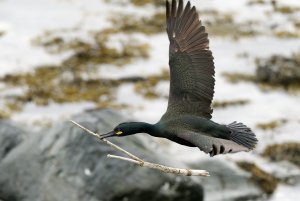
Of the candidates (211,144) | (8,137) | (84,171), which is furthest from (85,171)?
(211,144)

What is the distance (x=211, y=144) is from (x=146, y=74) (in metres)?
15.0

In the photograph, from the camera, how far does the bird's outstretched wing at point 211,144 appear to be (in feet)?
21.1

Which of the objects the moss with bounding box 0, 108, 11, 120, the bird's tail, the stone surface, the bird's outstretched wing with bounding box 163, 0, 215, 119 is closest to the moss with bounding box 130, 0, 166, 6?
the moss with bounding box 0, 108, 11, 120

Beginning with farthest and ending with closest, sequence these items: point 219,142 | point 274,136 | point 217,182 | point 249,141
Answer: point 274,136 < point 217,182 < point 249,141 < point 219,142

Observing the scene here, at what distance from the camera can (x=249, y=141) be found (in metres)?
7.48

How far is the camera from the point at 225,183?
14.0 m

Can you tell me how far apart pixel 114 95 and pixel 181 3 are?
1216 cm

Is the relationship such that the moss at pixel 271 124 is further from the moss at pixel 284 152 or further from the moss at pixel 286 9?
the moss at pixel 286 9

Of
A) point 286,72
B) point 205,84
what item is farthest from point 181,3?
point 286,72

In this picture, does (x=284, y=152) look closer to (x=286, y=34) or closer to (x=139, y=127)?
(x=286, y=34)

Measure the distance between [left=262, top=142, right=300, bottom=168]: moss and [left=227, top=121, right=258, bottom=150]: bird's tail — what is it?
873cm

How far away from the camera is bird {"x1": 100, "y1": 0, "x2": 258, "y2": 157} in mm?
7232

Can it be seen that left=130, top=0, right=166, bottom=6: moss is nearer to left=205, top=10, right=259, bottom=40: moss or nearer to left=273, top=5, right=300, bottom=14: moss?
left=205, top=10, right=259, bottom=40: moss

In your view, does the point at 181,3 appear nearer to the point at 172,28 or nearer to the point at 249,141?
the point at 172,28
